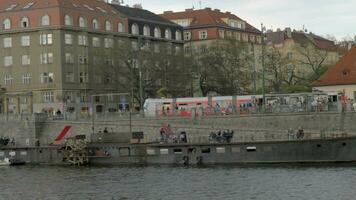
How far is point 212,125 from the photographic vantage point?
7944 centimetres

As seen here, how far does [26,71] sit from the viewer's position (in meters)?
115

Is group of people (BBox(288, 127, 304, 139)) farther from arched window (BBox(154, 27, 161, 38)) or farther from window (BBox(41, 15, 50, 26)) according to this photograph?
arched window (BBox(154, 27, 161, 38))

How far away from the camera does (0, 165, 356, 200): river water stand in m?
48.0

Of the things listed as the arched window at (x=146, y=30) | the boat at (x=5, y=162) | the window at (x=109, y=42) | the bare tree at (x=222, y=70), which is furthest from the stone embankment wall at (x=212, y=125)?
the arched window at (x=146, y=30)

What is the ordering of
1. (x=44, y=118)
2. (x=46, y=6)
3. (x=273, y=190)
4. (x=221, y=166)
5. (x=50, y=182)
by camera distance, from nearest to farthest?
1. (x=273, y=190)
2. (x=50, y=182)
3. (x=221, y=166)
4. (x=44, y=118)
5. (x=46, y=6)

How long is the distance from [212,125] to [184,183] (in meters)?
25.8

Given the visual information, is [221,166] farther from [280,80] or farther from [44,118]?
[280,80]

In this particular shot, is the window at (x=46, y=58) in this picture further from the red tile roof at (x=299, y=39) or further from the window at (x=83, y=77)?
the red tile roof at (x=299, y=39)

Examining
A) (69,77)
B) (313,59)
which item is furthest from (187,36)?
(69,77)

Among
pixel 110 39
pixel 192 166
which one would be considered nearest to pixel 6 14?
pixel 110 39

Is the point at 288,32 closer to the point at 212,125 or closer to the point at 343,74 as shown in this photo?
the point at 343,74

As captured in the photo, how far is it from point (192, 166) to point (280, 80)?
195 ft

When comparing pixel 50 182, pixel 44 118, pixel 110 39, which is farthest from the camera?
pixel 110 39

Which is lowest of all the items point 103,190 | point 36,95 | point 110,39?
point 103,190
